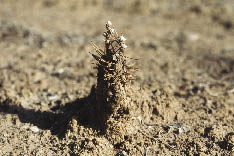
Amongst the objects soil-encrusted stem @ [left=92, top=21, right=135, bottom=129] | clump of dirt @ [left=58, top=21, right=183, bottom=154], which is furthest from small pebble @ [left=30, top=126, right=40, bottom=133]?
soil-encrusted stem @ [left=92, top=21, right=135, bottom=129]

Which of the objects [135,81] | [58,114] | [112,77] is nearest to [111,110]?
[112,77]

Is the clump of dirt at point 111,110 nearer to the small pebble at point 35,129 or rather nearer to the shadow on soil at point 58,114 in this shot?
the shadow on soil at point 58,114

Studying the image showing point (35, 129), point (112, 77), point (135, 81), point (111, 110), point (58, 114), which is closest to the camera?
point (112, 77)

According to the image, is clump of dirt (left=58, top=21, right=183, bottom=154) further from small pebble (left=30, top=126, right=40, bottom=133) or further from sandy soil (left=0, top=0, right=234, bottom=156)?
small pebble (left=30, top=126, right=40, bottom=133)

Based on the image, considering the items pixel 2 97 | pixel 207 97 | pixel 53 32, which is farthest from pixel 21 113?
pixel 53 32

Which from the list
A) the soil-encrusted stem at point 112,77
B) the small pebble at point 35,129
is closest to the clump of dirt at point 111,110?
the soil-encrusted stem at point 112,77

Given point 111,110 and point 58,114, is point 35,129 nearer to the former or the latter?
point 58,114

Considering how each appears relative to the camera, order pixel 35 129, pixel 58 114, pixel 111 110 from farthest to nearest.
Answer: pixel 58 114, pixel 35 129, pixel 111 110
